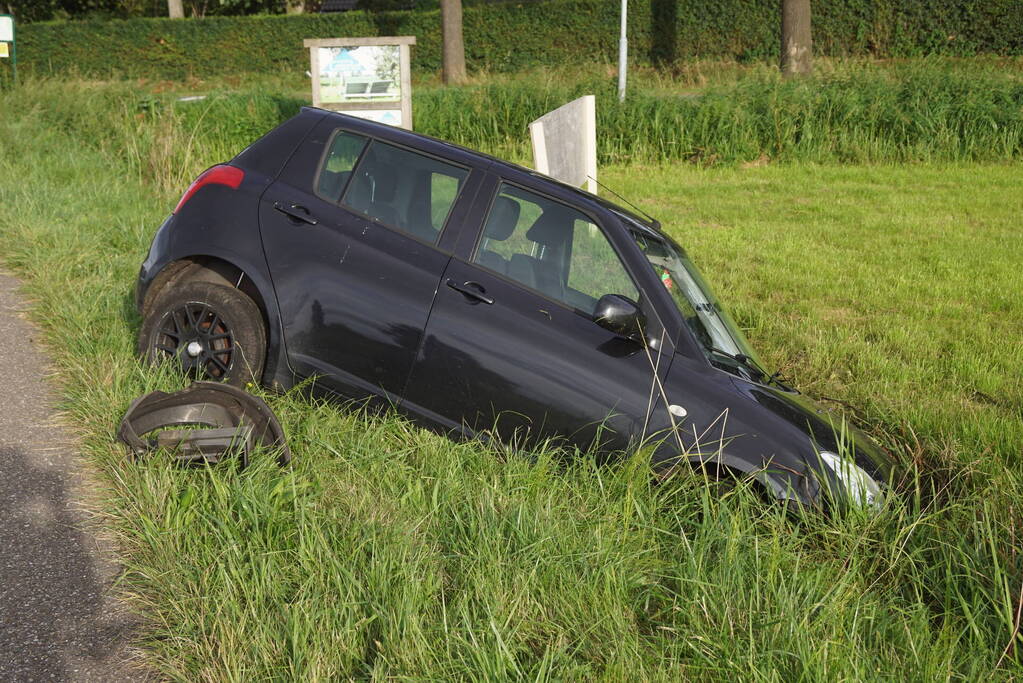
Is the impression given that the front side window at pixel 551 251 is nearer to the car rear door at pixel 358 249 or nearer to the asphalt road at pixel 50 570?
the car rear door at pixel 358 249

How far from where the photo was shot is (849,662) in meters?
3.09

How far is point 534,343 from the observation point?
15.2 ft

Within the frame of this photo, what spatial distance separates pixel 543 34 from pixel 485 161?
29.4 meters

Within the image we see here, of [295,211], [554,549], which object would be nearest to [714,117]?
[295,211]

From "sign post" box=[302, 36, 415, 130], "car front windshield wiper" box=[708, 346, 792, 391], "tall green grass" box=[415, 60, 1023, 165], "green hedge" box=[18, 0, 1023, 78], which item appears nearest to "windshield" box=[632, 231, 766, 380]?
"car front windshield wiper" box=[708, 346, 792, 391]

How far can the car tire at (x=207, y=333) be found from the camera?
5.08 metres

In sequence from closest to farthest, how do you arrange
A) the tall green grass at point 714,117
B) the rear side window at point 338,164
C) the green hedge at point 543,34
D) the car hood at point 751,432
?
the car hood at point 751,432 → the rear side window at point 338,164 → the tall green grass at point 714,117 → the green hedge at point 543,34

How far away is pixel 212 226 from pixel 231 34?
106ft

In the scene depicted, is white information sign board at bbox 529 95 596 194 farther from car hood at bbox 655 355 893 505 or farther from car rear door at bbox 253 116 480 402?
car hood at bbox 655 355 893 505

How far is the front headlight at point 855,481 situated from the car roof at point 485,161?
5.08 ft

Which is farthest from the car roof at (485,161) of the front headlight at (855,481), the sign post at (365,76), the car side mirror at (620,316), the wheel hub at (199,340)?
the sign post at (365,76)

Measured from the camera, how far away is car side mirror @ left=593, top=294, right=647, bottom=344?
446cm

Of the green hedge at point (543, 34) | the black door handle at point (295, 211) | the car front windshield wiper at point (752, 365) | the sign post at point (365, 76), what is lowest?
the car front windshield wiper at point (752, 365)

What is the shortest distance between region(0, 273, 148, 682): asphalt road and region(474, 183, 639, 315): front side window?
2.07 meters
